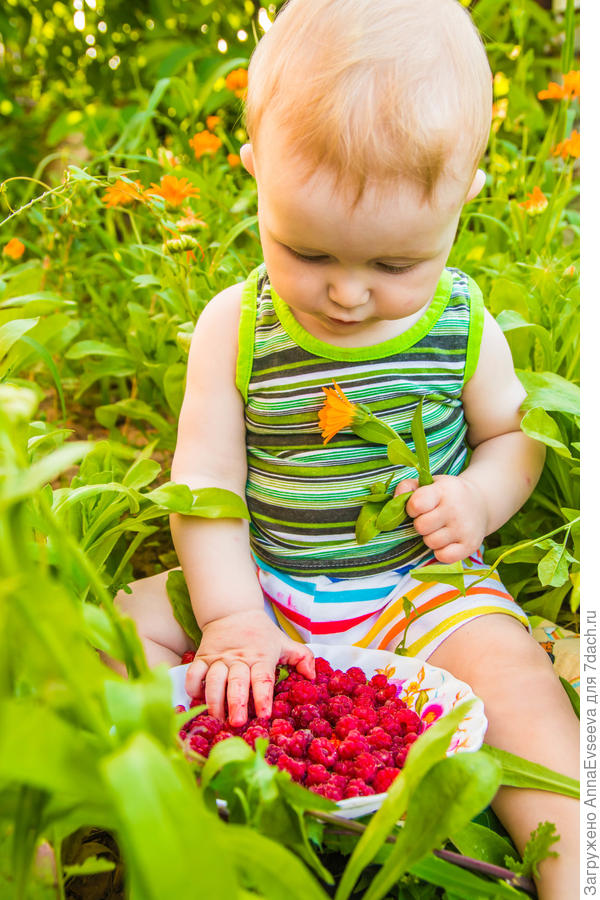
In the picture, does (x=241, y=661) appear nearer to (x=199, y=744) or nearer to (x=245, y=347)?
(x=199, y=744)

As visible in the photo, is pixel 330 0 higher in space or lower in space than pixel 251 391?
higher

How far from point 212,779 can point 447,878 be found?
0.68 feet

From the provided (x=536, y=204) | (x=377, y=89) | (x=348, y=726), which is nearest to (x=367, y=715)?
(x=348, y=726)

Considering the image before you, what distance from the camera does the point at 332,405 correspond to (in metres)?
1.10

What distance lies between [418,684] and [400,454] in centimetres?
28

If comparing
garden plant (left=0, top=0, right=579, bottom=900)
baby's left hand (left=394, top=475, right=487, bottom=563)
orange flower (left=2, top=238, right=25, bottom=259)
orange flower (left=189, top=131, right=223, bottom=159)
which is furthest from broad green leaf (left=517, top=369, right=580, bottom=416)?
orange flower (left=2, top=238, right=25, bottom=259)

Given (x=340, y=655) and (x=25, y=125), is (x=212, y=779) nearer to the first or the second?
(x=340, y=655)

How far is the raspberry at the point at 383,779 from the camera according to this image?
0.81 meters

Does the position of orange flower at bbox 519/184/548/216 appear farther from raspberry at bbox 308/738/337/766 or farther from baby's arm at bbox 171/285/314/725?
raspberry at bbox 308/738/337/766

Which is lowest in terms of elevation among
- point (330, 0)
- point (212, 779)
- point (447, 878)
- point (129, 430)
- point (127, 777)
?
point (129, 430)

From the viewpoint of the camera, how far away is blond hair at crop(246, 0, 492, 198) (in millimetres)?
854

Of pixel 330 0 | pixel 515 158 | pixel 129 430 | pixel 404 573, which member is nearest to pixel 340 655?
pixel 404 573

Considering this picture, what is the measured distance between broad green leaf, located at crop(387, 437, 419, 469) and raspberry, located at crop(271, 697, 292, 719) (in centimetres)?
33

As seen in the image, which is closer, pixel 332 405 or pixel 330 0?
pixel 330 0
